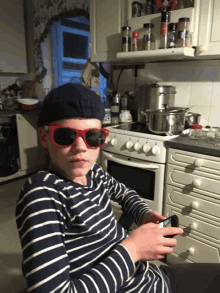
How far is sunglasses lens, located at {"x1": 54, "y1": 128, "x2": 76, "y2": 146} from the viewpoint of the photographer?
641mm

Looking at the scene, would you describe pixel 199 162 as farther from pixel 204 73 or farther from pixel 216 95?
pixel 204 73

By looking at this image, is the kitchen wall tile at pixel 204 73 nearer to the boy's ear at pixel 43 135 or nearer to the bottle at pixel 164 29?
the bottle at pixel 164 29

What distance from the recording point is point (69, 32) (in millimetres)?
3254

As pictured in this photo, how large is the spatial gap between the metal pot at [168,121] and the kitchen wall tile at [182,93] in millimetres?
477

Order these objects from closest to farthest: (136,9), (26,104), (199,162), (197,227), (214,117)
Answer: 1. (199,162)
2. (197,227)
3. (136,9)
4. (214,117)
5. (26,104)

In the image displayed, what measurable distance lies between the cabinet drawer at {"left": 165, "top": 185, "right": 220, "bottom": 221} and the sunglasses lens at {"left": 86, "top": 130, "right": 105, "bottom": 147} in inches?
42.8

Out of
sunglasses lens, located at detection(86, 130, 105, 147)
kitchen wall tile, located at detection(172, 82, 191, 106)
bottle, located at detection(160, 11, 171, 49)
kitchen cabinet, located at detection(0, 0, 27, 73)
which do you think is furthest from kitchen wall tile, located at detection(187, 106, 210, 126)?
kitchen cabinet, located at detection(0, 0, 27, 73)

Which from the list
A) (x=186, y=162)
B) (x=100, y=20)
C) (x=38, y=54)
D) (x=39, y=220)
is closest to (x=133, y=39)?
(x=100, y=20)

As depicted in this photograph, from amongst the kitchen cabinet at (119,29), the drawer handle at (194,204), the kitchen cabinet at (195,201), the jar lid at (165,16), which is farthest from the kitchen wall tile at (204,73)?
the drawer handle at (194,204)

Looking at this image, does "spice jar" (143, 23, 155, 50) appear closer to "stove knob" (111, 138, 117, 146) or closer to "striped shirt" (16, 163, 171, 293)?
"stove knob" (111, 138, 117, 146)

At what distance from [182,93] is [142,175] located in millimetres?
906

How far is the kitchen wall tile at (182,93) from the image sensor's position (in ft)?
6.98

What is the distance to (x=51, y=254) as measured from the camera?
512mm

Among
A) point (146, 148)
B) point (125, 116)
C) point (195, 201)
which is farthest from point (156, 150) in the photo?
point (125, 116)
